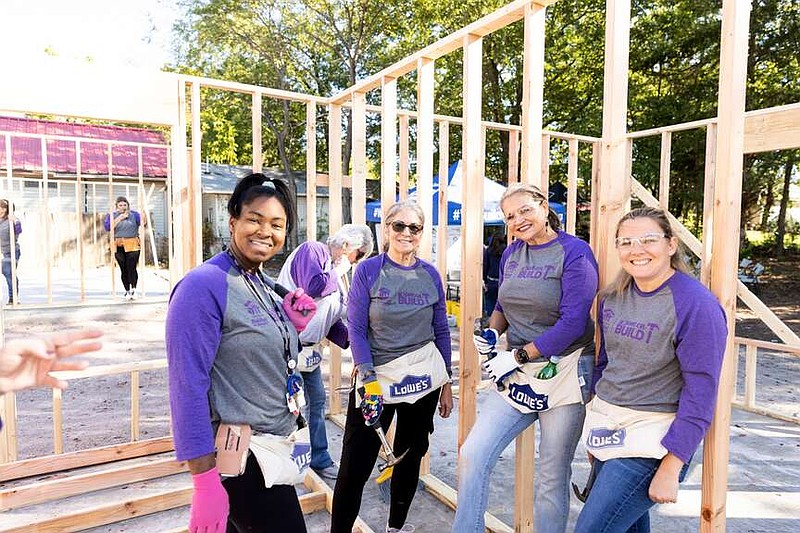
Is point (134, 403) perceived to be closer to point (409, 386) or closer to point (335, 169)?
point (409, 386)

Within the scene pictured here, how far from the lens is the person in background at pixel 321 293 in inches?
130

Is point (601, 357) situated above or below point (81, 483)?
above

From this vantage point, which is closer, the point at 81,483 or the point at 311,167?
the point at 81,483

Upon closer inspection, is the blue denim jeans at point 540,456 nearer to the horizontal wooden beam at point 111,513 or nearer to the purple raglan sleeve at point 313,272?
the purple raglan sleeve at point 313,272

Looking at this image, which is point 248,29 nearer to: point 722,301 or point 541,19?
point 541,19

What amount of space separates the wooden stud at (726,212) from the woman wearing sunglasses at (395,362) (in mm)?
1348

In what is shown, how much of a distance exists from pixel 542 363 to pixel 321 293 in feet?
5.02

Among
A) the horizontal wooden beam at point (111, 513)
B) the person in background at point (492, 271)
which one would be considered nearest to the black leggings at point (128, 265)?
the person in background at point (492, 271)

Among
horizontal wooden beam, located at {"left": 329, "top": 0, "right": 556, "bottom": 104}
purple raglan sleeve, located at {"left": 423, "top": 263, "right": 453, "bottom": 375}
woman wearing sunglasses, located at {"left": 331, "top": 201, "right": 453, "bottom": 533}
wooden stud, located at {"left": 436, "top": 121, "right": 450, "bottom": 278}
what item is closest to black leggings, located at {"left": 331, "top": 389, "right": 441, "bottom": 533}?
woman wearing sunglasses, located at {"left": 331, "top": 201, "right": 453, "bottom": 533}

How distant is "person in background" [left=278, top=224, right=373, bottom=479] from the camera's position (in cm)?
331

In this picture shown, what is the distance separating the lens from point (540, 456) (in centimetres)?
235

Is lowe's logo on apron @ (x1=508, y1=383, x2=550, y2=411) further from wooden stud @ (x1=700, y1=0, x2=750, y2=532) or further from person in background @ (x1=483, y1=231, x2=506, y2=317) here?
person in background @ (x1=483, y1=231, x2=506, y2=317)

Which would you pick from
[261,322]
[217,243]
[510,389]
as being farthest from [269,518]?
[217,243]

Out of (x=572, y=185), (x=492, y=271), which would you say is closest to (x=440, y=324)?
(x=572, y=185)
